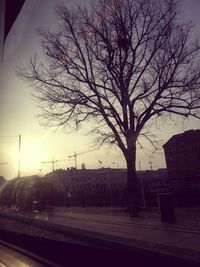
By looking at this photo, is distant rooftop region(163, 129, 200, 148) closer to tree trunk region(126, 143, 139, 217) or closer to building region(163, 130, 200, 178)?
building region(163, 130, 200, 178)

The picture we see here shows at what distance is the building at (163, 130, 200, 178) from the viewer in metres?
42.3

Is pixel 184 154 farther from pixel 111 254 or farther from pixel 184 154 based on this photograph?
pixel 111 254

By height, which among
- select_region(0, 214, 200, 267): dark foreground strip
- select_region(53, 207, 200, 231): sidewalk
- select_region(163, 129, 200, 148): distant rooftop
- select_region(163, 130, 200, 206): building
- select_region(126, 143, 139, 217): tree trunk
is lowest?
select_region(0, 214, 200, 267): dark foreground strip

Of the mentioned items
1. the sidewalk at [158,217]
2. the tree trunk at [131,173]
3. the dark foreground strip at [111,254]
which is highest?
the tree trunk at [131,173]

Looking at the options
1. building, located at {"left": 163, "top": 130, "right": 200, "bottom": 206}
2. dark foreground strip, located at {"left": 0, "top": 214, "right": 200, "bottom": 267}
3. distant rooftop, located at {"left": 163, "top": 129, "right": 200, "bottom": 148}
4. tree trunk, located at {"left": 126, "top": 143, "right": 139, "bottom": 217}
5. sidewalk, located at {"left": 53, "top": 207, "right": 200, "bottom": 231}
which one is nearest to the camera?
dark foreground strip, located at {"left": 0, "top": 214, "right": 200, "bottom": 267}

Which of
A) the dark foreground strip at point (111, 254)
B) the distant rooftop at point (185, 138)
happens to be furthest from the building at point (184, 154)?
the dark foreground strip at point (111, 254)

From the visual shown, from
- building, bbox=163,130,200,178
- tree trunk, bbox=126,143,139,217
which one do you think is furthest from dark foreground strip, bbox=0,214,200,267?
building, bbox=163,130,200,178

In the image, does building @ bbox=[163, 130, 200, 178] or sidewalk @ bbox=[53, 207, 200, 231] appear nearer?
sidewalk @ bbox=[53, 207, 200, 231]

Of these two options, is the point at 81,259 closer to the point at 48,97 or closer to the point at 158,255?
the point at 158,255

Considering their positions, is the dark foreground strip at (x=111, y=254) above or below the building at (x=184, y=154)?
below

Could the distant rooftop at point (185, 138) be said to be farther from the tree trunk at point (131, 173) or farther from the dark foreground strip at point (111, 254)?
A: the dark foreground strip at point (111, 254)

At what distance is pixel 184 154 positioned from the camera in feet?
145

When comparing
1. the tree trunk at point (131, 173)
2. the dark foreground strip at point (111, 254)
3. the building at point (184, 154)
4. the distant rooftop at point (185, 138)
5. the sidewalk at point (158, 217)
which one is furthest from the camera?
the distant rooftop at point (185, 138)

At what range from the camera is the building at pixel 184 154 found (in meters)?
42.3
